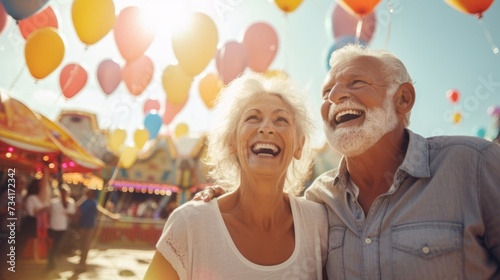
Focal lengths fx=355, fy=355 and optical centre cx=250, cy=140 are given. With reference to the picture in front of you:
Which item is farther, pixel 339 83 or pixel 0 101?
pixel 0 101

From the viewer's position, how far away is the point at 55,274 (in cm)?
723

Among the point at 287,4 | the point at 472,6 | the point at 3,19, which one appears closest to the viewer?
the point at 472,6

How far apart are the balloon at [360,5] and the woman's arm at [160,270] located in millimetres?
4846

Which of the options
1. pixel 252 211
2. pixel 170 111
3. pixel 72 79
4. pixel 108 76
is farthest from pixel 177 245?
pixel 170 111

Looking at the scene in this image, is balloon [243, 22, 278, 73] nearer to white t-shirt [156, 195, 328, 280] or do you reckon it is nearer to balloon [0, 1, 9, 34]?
balloon [0, 1, 9, 34]

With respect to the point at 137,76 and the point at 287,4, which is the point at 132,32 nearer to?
the point at 137,76

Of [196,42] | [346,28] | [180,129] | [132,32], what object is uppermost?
[346,28]

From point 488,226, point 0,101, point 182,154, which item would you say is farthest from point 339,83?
point 182,154

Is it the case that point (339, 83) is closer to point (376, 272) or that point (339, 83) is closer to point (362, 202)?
point (362, 202)

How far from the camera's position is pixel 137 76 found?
8.07 m

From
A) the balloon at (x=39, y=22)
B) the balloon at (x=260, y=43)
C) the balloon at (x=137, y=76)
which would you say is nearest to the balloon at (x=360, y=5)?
the balloon at (x=260, y=43)

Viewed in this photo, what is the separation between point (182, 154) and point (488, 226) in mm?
19311

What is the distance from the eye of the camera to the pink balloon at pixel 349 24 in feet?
22.4

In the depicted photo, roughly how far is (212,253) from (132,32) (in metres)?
6.00
